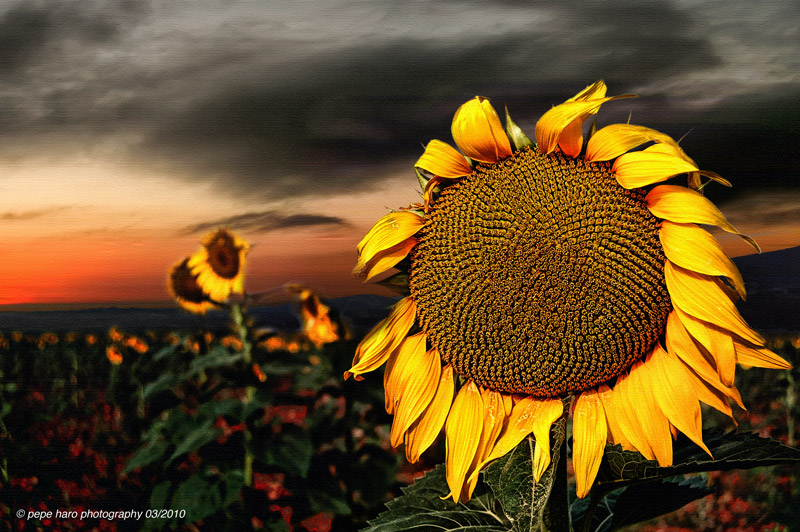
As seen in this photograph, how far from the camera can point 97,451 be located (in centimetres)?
191

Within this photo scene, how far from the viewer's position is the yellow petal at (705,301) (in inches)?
26.4

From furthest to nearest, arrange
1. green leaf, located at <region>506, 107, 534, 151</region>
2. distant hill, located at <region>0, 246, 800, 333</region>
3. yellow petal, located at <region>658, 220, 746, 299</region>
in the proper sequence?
distant hill, located at <region>0, 246, 800, 333</region> → green leaf, located at <region>506, 107, 534, 151</region> → yellow petal, located at <region>658, 220, 746, 299</region>

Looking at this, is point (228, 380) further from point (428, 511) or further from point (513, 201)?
point (513, 201)

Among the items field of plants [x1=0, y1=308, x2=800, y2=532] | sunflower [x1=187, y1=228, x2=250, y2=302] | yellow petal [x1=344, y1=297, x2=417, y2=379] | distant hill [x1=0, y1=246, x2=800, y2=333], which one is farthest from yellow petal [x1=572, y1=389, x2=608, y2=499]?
sunflower [x1=187, y1=228, x2=250, y2=302]

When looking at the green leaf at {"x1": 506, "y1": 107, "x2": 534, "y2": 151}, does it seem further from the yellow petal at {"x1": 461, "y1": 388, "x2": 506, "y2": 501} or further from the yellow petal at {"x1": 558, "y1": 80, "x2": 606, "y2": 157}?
the yellow petal at {"x1": 461, "y1": 388, "x2": 506, "y2": 501}

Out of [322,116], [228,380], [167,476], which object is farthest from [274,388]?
[322,116]

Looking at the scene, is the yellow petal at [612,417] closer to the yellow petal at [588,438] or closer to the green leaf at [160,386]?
the yellow petal at [588,438]

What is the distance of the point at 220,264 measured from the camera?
1.67m

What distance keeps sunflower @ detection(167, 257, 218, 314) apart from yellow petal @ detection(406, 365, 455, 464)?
38.9 inches

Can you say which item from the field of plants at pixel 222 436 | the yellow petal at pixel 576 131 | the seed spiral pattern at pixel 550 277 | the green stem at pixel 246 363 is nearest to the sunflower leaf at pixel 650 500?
the seed spiral pattern at pixel 550 277

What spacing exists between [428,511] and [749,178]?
107 centimetres

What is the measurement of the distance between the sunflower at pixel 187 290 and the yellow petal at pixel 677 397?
1.23 metres

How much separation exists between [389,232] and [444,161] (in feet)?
0.34

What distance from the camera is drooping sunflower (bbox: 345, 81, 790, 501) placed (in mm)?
685
